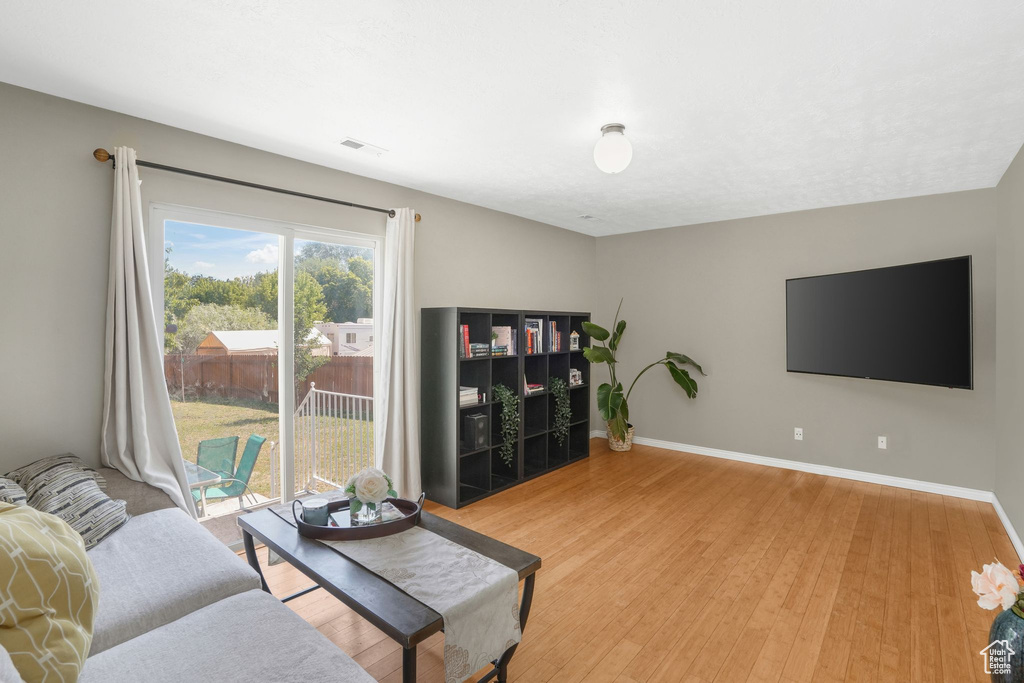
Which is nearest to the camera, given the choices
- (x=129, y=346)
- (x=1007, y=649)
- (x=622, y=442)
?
(x=1007, y=649)

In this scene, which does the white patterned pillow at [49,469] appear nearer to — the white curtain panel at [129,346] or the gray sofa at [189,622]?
the white curtain panel at [129,346]

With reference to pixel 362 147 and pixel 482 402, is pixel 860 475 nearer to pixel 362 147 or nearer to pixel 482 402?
pixel 482 402

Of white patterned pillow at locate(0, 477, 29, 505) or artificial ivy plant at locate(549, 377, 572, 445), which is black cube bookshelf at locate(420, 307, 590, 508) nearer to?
artificial ivy plant at locate(549, 377, 572, 445)

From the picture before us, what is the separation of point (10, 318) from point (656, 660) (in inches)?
126

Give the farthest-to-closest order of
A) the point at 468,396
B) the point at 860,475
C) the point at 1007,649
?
1. the point at 860,475
2. the point at 468,396
3. the point at 1007,649

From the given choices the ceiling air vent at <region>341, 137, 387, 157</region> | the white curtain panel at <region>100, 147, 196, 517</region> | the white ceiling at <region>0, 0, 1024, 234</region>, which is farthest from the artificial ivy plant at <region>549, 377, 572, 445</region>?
the white curtain panel at <region>100, 147, 196, 517</region>

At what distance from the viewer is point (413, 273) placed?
3.93 m

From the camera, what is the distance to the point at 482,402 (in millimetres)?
4133

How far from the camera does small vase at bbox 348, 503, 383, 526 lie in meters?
2.19

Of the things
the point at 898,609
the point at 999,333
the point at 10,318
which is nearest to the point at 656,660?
the point at 898,609

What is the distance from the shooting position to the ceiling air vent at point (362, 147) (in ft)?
9.53

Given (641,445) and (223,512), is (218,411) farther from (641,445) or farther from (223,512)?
(641,445)

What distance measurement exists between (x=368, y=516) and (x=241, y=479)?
1379 mm

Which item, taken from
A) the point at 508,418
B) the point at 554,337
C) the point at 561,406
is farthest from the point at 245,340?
the point at 561,406
